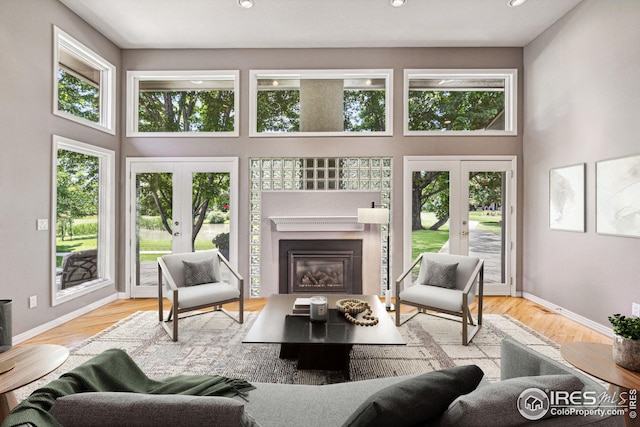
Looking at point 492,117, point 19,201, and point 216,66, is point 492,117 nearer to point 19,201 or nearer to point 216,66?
point 216,66

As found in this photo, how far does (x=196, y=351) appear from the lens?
3.05 meters

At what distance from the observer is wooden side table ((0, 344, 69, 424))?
163cm

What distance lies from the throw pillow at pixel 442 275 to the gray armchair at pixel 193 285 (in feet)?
7.06

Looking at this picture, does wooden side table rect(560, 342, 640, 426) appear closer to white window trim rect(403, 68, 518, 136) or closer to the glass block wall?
the glass block wall

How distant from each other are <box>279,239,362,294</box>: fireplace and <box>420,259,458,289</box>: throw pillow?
4.11 ft

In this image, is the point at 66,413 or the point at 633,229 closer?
the point at 66,413

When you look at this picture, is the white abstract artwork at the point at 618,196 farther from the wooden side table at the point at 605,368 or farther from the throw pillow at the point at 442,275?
the wooden side table at the point at 605,368

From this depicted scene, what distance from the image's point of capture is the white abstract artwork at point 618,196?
3.16m

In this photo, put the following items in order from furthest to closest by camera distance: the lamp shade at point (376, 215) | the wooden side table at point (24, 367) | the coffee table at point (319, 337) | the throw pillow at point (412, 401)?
the lamp shade at point (376, 215) < the coffee table at point (319, 337) < the wooden side table at point (24, 367) < the throw pillow at point (412, 401)

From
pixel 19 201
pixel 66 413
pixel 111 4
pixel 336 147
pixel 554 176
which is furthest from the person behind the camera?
pixel 336 147

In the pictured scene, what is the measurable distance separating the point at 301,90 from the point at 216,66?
1304mm

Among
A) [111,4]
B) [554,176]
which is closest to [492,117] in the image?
[554,176]

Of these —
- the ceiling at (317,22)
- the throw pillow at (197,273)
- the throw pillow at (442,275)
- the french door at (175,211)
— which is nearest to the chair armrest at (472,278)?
the throw pillow at (442,275)

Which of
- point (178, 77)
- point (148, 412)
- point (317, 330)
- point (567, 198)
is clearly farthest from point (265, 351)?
point (178, 77)
